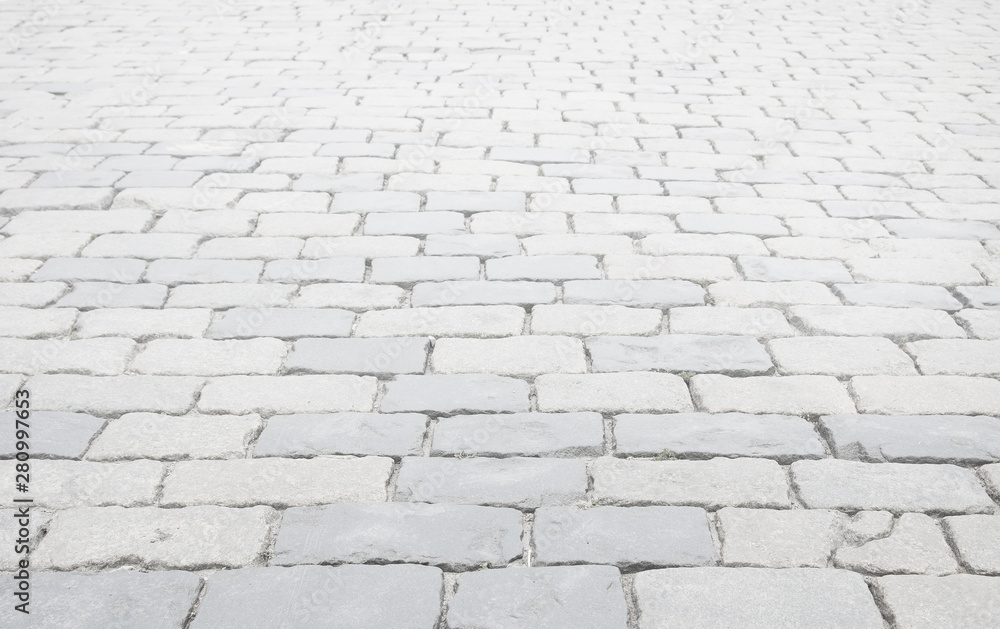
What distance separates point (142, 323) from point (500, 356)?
4.26 ft

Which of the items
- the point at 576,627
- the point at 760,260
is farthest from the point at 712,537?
the point at 760,260

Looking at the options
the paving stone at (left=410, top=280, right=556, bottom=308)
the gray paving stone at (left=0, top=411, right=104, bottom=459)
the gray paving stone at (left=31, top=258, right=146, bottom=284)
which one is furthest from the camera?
the gray paving stone at (left=31, top=258, right=146, bottom=284)

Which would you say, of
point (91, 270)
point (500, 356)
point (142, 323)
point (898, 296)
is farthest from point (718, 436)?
point (91, 270)

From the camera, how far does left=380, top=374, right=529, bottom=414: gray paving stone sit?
2527mm

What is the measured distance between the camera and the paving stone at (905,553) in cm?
193

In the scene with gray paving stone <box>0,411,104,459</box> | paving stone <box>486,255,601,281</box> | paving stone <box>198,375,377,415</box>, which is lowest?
paving stone <box>486,255,601,281</box>

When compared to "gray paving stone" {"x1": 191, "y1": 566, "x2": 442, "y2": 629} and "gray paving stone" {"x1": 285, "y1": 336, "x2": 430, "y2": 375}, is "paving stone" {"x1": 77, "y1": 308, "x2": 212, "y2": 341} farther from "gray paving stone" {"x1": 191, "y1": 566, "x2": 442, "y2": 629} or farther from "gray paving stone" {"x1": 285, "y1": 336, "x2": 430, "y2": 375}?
"gray paving stone" {"x1": 191, "y1": 566, "x2": 442, "y2": 629}

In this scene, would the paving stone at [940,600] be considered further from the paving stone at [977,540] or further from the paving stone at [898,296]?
the paving stone at [898,296]

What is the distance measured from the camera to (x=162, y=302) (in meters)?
3.14

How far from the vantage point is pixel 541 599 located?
6.06ft

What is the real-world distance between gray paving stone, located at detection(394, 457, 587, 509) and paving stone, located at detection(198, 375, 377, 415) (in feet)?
1.23

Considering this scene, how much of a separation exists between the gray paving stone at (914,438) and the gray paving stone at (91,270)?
102 inches

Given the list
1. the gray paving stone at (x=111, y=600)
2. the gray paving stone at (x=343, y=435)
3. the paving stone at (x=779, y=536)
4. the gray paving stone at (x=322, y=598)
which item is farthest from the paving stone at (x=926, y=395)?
the gray paving stone at (x=111, y=600)

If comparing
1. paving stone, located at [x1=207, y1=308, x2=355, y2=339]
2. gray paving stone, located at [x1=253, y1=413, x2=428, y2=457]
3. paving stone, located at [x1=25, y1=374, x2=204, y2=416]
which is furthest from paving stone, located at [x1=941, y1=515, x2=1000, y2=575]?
paving stone, located at [x1=25, y1=374, x2=204, y2=416]
